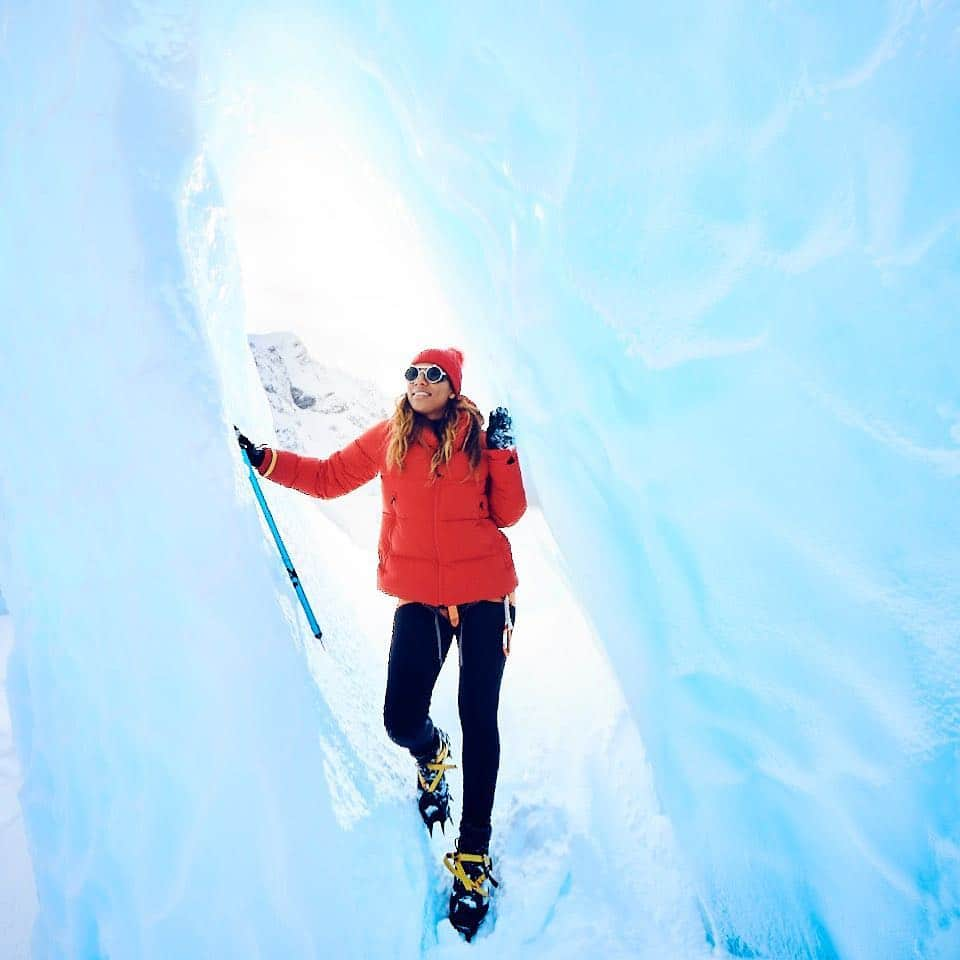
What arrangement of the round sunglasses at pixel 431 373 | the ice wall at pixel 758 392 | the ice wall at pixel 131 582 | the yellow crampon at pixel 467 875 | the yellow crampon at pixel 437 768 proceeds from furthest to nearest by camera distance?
the yellow crampon at pixel 437 768, the round sunglasses at pixel 431 373, the yellow crampon at pixel 467 875, the ice wall at pixel 131 582, the ice wall at pixel 758 392

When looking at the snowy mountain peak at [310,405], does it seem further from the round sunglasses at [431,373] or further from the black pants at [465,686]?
the black pants at [465,686]

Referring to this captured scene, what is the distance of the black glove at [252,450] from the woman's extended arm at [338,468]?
0.07 metres

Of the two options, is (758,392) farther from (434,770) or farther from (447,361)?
(434,770)

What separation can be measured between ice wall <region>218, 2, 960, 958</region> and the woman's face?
0.28 m

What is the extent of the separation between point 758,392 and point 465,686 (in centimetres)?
104

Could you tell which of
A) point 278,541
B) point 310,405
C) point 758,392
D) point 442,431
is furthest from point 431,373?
point 310,405

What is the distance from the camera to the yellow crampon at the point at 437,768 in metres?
1.81

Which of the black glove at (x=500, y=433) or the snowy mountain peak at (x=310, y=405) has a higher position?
the black glove at (x=500, y=433)

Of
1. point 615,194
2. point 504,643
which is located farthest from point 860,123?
point 504,643

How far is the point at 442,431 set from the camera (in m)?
1.71

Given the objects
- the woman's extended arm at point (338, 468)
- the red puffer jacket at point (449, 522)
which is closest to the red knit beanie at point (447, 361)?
the red puffer jacket at point (449, 522)

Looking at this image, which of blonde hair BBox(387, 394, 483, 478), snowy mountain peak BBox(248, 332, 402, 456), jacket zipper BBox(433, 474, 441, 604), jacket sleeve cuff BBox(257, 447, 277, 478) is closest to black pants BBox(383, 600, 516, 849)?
jacket zipper BBox(433, 474, 441, 604)

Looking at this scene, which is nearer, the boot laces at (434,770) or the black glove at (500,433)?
the black glove at (500,433)

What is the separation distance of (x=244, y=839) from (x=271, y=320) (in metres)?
5.88
